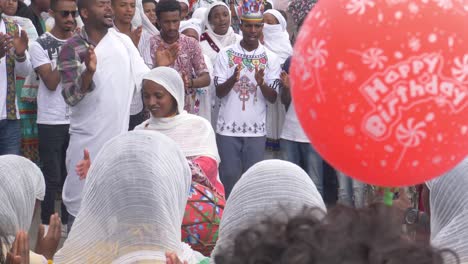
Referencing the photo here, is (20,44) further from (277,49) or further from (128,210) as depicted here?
(128,210)

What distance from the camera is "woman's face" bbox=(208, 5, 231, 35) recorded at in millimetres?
8672

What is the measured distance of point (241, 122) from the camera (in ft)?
24.7

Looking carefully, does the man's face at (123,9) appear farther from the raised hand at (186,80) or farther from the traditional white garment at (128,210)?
the traditional white garment at (128,210)

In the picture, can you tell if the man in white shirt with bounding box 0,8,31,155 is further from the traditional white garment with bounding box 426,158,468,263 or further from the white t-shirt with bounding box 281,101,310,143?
the traditional white garment with bounding box 426,158,468,263

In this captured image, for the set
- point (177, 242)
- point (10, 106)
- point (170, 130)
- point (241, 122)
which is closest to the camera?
point (177, 242)

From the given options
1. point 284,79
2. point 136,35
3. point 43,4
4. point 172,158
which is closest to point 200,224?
point 172,158

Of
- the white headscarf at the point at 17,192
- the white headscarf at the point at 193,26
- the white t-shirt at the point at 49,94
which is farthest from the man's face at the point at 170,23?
the white headscarf at the point at 17,192

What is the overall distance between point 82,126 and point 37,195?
1.66 meters

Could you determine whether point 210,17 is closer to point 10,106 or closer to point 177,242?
point 10,106

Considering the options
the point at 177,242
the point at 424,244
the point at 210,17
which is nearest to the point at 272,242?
the point at 424,244

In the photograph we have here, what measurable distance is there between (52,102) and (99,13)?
110cm

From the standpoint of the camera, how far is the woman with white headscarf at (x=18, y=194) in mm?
3861

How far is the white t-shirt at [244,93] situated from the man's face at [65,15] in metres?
1.46

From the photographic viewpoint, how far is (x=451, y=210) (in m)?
3.51
